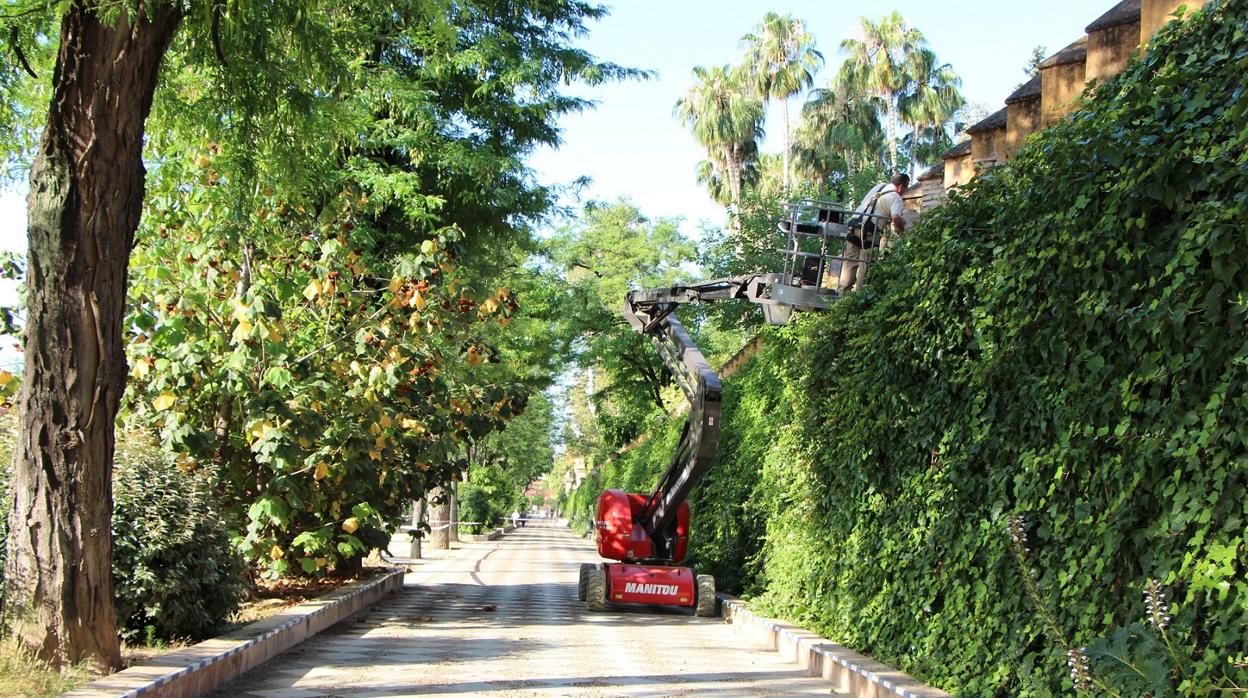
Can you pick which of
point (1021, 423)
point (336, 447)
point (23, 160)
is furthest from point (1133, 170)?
point (23, 160)

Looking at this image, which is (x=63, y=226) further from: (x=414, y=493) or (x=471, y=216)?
(x=471, y=216)

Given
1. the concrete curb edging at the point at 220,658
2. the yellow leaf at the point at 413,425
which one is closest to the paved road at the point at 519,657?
the concrete curb edging at the point at 220,658

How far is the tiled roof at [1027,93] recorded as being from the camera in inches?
418

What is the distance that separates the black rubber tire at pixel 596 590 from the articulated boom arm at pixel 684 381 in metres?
1.27

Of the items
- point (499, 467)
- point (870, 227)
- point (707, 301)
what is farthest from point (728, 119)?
point (870, 227)

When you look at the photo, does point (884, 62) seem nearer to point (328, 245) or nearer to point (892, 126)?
point (892, 126)

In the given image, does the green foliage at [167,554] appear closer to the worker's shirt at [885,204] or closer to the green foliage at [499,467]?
the worker's shirt at [885,204]

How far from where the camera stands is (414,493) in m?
15.8

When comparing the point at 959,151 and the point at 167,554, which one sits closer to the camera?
the point at 167,554

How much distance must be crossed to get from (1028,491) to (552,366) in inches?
1184

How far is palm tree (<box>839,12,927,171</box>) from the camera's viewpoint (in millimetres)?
46062

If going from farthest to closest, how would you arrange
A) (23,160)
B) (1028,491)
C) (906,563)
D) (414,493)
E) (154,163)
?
(414,493) < (154,163) < (23,160) < (906,563) < (1028,491)

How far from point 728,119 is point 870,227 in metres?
36.5

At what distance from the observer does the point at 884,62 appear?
4594 cm
